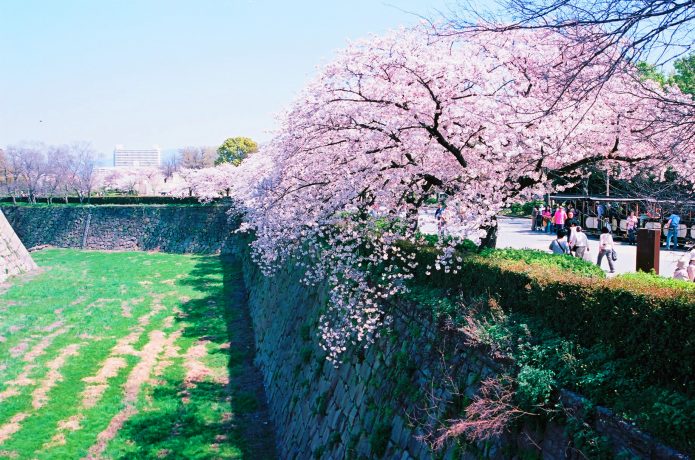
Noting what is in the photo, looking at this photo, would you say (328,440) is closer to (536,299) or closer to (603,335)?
(536,299)

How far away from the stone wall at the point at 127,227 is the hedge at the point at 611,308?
122 ft

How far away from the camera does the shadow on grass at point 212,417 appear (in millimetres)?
12164

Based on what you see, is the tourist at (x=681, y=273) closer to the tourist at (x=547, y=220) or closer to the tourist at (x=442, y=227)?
the tourist at (x=442, y=227)

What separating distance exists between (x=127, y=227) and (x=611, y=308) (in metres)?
48.0

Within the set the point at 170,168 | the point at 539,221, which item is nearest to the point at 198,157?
the point at 170,168

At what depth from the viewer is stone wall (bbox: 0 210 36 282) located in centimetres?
3203

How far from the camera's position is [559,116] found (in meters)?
10.3

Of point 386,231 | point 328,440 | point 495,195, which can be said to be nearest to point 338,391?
point 328,440

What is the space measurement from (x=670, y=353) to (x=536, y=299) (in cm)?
217

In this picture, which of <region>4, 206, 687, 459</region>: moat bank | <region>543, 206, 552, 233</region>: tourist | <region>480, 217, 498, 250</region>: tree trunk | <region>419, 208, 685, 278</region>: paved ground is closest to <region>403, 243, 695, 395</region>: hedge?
<region>4, 206, 687, 459</region>: moat bank

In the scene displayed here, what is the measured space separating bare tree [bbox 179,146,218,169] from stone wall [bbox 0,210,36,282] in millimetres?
60977

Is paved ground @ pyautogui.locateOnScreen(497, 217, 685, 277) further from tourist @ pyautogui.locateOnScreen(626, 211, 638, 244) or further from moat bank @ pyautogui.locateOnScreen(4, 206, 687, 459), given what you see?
moat bank @ pyautogui.locateOnScreen(4, 206, 687, 459)

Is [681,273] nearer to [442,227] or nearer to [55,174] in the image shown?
[442,227]

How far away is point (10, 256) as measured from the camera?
108 ft
